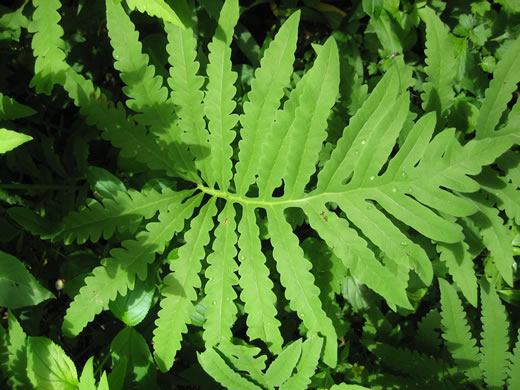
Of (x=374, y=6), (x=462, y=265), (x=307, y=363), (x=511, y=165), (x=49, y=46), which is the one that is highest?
(x=374, y=6)

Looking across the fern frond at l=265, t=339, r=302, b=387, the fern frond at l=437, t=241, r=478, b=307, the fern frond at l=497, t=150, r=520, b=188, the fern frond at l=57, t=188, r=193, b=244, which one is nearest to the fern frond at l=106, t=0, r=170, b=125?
the fern frond at l=57, t=188, r=193, b=244

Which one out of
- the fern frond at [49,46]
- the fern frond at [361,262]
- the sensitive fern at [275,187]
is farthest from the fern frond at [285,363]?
the fern frond at [49,46]

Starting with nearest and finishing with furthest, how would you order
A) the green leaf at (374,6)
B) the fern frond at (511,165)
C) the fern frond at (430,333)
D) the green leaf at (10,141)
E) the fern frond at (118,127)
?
the green leaf at (10,141) < the fern frond at (118,127) < the fern frond at (511,165) < the green leaf at (374,6) < the fern frond at (430,333)

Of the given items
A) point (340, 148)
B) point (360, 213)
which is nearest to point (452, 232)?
point (360, 213)

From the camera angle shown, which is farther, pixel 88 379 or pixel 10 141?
pixel 88 379

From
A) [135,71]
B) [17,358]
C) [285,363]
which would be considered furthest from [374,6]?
[17,358]

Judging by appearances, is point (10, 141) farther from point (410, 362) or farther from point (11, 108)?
point (410, 362)

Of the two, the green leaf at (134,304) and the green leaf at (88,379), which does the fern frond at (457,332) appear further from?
the green leaf at (88,379)
